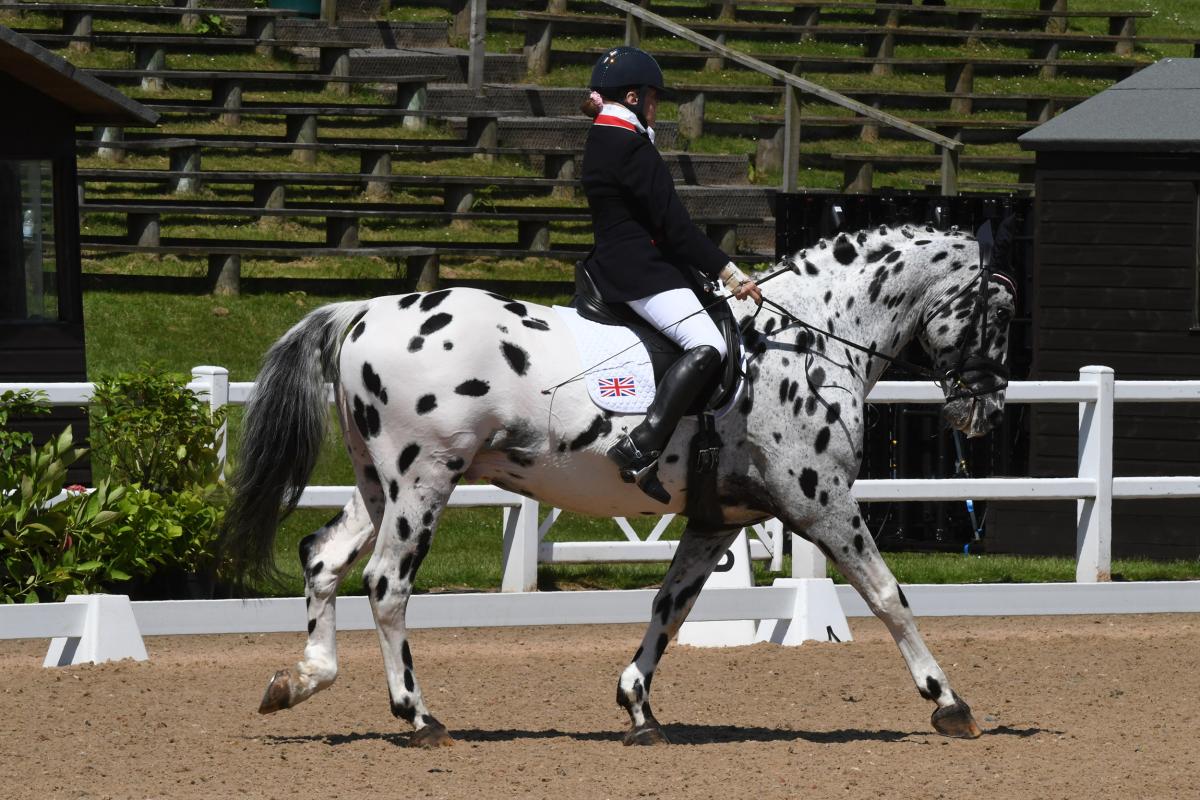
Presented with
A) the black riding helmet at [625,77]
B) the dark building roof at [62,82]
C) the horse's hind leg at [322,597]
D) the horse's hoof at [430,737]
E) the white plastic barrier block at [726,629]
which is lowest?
the white plastic barrier block at [726,629]

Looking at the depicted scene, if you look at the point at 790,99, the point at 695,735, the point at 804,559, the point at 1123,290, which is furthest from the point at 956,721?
the point at 790,99

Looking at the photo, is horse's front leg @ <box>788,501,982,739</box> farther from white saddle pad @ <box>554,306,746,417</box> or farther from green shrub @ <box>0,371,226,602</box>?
green shrub @ <box>0,371,226,602</box>

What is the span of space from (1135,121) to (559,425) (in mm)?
7601

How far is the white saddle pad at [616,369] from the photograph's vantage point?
698 centimetres

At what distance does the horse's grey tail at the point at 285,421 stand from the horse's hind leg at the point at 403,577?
0.53 meters

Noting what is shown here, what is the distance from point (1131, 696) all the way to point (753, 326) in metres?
2.47

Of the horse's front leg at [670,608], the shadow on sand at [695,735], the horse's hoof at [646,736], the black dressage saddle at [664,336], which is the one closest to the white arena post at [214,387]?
the shadow on sand at [695,735]

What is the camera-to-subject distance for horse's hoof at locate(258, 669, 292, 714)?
693 centimetres

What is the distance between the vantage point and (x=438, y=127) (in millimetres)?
19891

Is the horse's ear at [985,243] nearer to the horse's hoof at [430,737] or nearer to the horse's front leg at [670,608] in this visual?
the horse's front leg at [670,608]

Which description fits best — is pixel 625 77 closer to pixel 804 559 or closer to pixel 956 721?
pixel 956 721

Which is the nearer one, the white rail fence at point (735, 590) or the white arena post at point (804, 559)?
the white rail fence at point (735, 590)

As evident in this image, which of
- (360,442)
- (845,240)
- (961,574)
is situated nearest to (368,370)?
(360,442)

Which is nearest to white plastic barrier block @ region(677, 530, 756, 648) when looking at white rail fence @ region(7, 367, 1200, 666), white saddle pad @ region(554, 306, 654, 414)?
white rail fence @ region(7, 367, 1200, 666)
